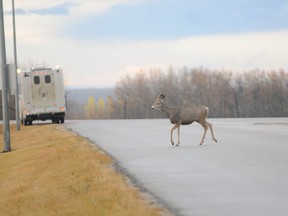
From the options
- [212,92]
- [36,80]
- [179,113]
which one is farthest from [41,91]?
[212,92]

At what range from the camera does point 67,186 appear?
1220cm

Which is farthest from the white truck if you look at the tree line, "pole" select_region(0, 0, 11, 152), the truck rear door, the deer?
the tree line

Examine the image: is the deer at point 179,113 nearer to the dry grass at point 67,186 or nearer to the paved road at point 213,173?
the paved road at point 213,173

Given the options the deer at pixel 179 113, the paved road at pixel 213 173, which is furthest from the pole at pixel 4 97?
the deer at pixel 179 113

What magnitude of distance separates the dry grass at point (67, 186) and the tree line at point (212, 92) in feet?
239

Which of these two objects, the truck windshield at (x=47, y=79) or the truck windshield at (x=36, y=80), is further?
the truck windshield at (x=47, y=79)

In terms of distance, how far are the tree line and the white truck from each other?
176ft

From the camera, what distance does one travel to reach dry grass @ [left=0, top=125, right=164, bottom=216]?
9.67 meters

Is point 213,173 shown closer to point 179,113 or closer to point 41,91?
point 179,113

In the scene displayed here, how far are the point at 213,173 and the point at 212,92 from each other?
9112 centimetres

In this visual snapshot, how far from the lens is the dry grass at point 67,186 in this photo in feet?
31.7

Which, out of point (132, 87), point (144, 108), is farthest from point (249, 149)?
point (132, 87)

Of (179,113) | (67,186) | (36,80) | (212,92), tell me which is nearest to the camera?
(67,186)

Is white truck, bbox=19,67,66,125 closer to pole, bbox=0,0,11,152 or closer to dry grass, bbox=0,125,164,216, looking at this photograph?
pole, bbox=0,0,11,152
